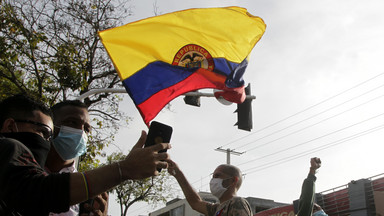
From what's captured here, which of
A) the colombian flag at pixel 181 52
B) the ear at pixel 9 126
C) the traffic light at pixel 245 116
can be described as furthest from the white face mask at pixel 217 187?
the traffic light at pixel 245 116

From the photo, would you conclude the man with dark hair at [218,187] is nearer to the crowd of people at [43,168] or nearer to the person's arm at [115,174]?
the crowd of people at [43,168]

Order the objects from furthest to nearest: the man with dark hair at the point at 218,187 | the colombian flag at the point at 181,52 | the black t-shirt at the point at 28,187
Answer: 1. the colombian flag at the point at 181,52
2. the man with dark hair at the point at 218,187
3. the black t-shirt at the point at 28,187

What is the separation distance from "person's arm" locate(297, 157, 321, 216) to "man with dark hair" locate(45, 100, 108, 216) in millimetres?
2126

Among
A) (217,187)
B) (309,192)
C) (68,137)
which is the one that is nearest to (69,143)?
(68,137)

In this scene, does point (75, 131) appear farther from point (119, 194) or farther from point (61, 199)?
point (119, 194)

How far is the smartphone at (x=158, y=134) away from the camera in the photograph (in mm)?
2117

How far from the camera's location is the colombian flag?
17.0 ft

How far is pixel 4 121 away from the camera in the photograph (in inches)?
83.4

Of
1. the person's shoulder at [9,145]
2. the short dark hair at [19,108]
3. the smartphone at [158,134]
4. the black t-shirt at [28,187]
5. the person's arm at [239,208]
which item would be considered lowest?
the black t-shirt at [28,187]

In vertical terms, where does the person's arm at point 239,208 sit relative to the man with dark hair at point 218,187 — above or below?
below

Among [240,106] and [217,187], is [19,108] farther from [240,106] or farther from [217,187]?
[240,106]

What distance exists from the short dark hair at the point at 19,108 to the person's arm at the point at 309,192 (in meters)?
2.68

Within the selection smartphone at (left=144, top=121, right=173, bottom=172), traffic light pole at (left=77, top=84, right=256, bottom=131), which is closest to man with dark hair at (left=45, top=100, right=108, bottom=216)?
smartphone at (left=144, top=121, right=173, bottom=172)

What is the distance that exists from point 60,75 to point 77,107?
8.83 metres
